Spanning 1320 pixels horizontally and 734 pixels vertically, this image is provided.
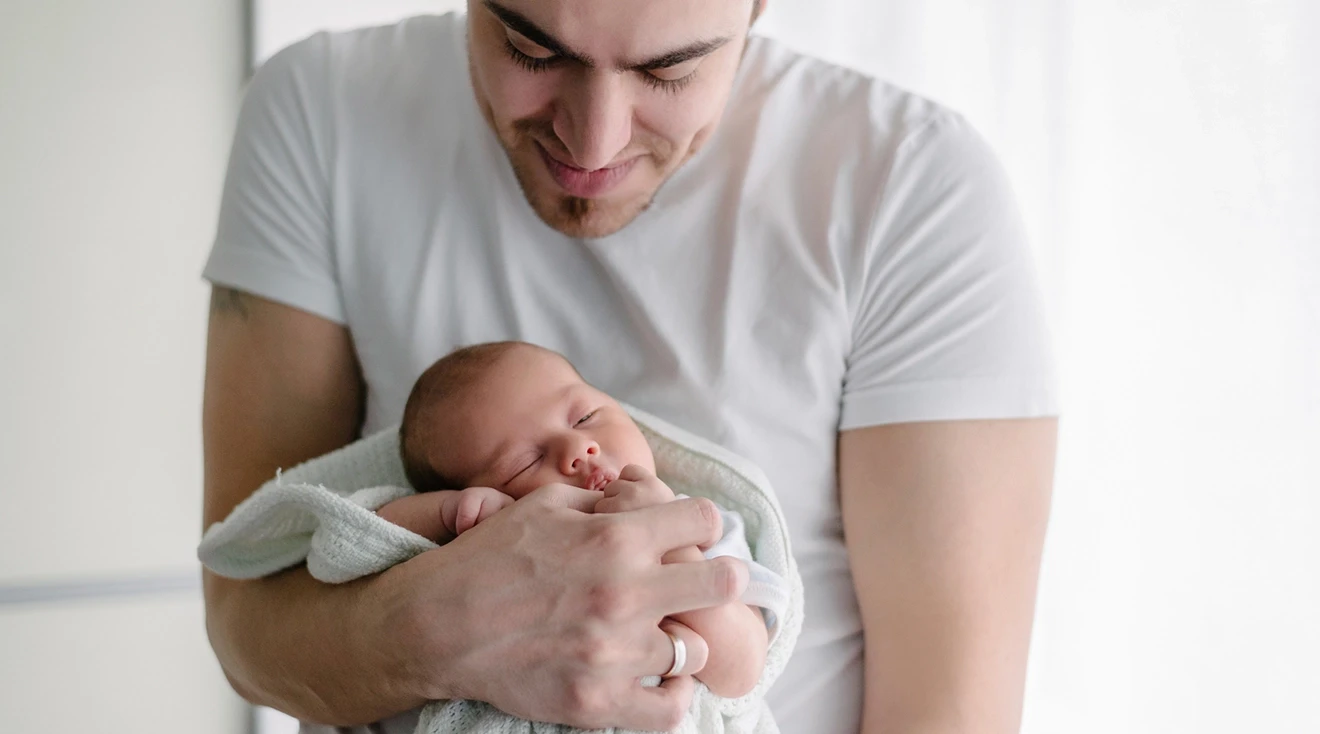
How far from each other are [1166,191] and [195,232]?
5.86 feet

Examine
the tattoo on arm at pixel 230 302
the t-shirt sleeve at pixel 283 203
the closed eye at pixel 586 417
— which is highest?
the t-shirt sleeve at pixel 283 203

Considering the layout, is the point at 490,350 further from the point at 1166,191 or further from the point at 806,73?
the point at 1166,191

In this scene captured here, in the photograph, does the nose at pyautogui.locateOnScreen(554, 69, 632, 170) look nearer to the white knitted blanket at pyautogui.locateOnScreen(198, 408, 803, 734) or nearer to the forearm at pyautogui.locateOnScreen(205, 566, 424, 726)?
the white knitted blanket at pyautogui.locateOnScreen(198, 408, 803, 734)

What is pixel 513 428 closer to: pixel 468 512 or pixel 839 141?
pixel 468 512

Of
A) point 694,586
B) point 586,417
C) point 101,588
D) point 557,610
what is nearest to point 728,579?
point 694,586

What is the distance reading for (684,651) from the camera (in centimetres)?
97

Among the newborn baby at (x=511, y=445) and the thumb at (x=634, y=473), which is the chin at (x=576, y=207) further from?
the thumb at (x=634, y=473)

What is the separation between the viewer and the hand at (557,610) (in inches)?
37.6

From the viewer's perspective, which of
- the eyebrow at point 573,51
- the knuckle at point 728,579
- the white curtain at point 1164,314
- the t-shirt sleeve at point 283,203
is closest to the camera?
the knuckle at point 728,579

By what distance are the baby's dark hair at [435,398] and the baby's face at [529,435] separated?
1 centimetres

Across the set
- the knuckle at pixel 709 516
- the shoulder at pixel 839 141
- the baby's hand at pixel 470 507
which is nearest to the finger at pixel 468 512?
the baby's hand at pixel 470 507

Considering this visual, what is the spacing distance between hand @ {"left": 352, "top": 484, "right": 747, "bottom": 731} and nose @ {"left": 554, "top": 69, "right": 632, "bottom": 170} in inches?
13.0

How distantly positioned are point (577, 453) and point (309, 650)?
1.03ft

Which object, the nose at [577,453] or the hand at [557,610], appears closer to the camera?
the hand at [557,610]
